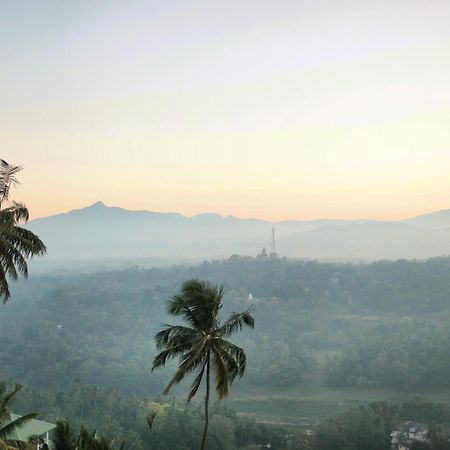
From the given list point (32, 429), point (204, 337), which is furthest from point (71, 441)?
point (32, 429)

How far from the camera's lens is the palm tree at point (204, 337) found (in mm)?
13336

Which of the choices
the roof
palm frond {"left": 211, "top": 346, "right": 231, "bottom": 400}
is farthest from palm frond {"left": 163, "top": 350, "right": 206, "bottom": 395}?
the roof

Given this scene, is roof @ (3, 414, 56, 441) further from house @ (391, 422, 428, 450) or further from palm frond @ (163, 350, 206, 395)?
house @ (391, 422, 428, 450)

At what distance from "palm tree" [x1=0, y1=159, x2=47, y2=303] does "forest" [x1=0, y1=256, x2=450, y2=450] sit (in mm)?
10531

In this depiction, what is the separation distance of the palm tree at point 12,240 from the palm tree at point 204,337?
350 centimetres

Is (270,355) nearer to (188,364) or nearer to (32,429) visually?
(32,429)

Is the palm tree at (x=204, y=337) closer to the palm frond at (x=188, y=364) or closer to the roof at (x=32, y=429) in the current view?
the palm frond at (x=188, y=364)

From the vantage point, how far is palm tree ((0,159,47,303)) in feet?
40.3

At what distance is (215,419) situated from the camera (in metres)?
49.0

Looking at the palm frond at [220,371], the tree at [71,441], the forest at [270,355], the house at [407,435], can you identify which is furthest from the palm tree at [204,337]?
the house at [407,435]

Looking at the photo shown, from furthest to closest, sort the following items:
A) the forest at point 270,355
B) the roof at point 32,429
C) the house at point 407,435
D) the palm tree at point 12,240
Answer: the forest at point 270,355, the house at point 407,435, the roof at point 32,429, the palm tree at point 12,240

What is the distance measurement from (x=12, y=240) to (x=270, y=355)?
79.3 metres

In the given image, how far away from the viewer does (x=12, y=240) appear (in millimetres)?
12562

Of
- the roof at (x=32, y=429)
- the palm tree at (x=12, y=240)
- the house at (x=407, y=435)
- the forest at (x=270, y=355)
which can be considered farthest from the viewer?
the forest at (x=270, y=355)
